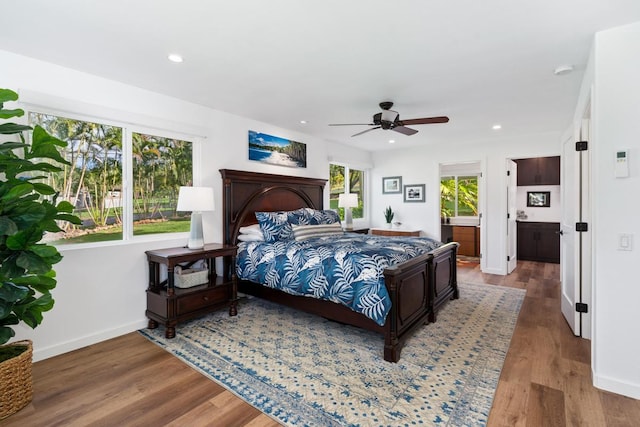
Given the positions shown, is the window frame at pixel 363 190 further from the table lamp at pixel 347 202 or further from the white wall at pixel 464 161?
the table lamp at pixel 347 202

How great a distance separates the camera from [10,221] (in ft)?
5.91

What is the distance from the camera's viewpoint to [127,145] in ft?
10.5

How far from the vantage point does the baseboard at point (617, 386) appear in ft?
6.73

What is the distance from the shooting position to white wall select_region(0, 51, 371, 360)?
2641mm

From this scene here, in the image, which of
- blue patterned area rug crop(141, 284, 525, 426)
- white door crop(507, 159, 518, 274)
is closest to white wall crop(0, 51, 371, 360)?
blue patterned area rug crop(141, 284, 525, 426)

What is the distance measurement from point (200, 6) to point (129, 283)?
2.60m

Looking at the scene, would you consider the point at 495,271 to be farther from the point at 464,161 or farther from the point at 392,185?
the point at 392,185

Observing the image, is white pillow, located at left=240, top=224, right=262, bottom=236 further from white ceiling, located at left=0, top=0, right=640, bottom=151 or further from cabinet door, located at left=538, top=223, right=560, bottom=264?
cabinet door, located at left=538, top=223, right=560, bottom=264

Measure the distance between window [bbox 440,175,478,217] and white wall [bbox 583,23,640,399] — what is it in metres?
5.54

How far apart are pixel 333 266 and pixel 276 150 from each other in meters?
2.44

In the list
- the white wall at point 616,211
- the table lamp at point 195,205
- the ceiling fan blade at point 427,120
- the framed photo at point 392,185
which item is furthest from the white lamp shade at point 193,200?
the framed photo at point 392,185

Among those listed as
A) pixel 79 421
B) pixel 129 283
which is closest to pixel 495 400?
pixel 79 421

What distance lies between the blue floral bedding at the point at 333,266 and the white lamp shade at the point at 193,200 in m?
0.78

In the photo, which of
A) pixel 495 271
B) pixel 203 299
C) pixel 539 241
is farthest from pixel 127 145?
pixel 539 241
